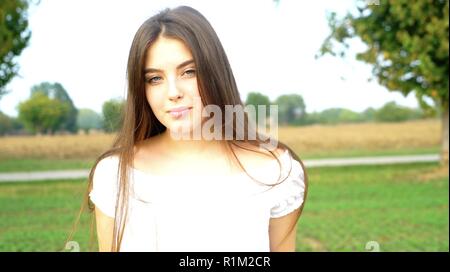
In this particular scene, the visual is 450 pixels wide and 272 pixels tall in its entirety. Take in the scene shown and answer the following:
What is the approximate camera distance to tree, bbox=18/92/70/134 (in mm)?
8203

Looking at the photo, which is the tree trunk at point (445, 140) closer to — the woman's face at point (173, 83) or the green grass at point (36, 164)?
the green grass at point (36, 164)

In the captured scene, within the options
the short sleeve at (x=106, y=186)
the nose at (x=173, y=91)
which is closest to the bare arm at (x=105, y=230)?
the short sleeve at (x=106, y=186)

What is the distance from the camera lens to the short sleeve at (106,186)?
4.83 feet

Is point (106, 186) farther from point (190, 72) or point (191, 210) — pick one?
point (190, 72)

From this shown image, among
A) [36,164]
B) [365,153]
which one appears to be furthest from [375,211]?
[365,153]

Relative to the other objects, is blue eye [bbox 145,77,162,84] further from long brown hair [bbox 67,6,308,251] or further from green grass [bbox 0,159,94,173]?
green grass [bbox 0,159,94,173]

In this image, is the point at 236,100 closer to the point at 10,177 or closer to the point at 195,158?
the point at 195,158

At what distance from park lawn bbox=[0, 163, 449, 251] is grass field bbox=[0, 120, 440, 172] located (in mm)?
991

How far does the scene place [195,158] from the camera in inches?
60.4

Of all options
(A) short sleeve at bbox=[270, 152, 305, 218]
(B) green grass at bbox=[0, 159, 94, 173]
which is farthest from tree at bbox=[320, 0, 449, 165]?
(A) short sleeve at bbox=[270, 152, 305, 218]

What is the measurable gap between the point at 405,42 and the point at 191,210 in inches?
319

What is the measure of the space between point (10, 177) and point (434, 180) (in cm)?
844

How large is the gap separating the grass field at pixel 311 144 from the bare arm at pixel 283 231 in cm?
757
